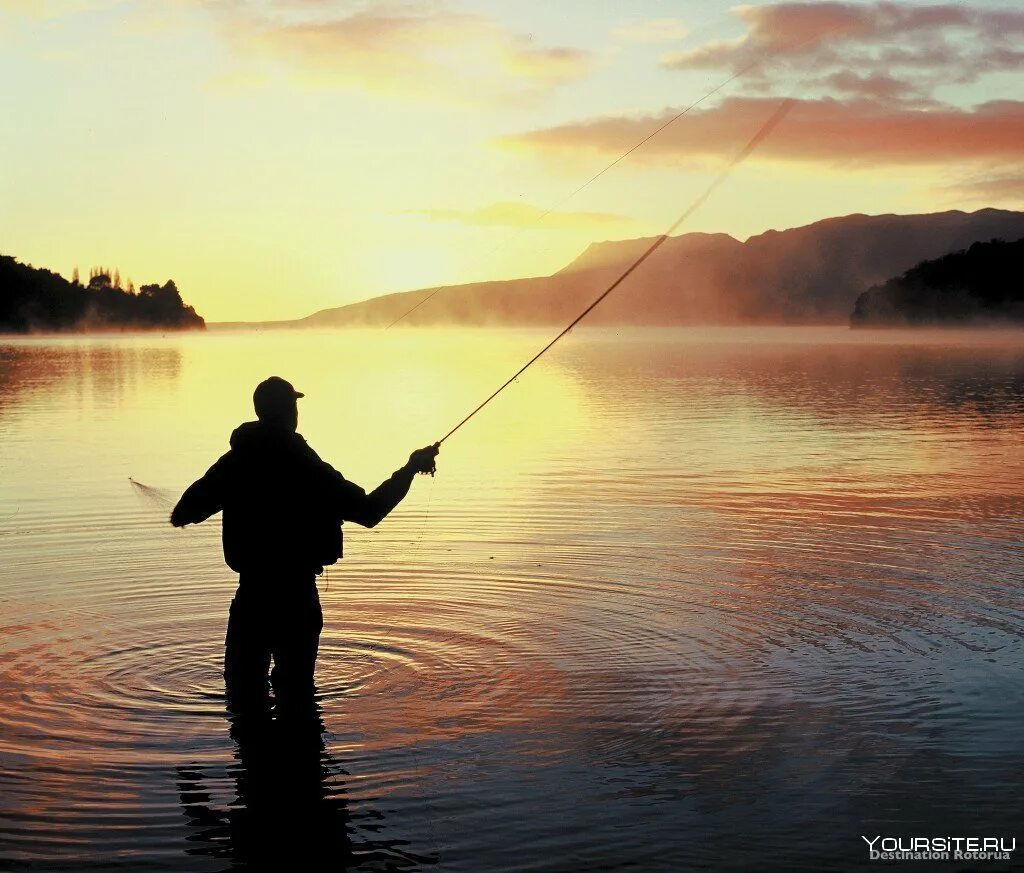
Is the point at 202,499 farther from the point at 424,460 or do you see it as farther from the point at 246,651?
the point at 424,460

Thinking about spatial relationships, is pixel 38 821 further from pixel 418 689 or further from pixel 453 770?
pixel 418 689

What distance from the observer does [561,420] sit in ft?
123

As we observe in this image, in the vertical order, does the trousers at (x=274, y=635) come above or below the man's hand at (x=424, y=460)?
below

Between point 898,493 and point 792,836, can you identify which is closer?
point 792,836

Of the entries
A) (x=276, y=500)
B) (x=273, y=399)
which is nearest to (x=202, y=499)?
(x=276, y=500)

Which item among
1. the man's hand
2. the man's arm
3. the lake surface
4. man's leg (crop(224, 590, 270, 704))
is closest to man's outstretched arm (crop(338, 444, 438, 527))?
the man's hand

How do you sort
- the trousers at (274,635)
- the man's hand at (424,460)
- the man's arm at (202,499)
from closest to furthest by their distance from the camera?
the man's arm at (202,499) → the trousers at (274,635) → the man's hand at (424,460)

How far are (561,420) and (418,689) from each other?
2755 centimetres

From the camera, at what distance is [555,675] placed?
10453 mm

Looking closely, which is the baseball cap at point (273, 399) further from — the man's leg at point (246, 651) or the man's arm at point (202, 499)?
the man's leg at point (246, 651)

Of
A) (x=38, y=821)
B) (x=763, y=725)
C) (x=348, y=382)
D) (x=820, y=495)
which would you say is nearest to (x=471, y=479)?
(x=820, y=495)

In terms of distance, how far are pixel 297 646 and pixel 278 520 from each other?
89 centimetres

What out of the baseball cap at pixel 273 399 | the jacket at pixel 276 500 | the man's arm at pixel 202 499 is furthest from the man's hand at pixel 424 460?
the man's arm at pixel 202 499

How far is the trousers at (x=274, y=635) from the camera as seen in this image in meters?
9.05
